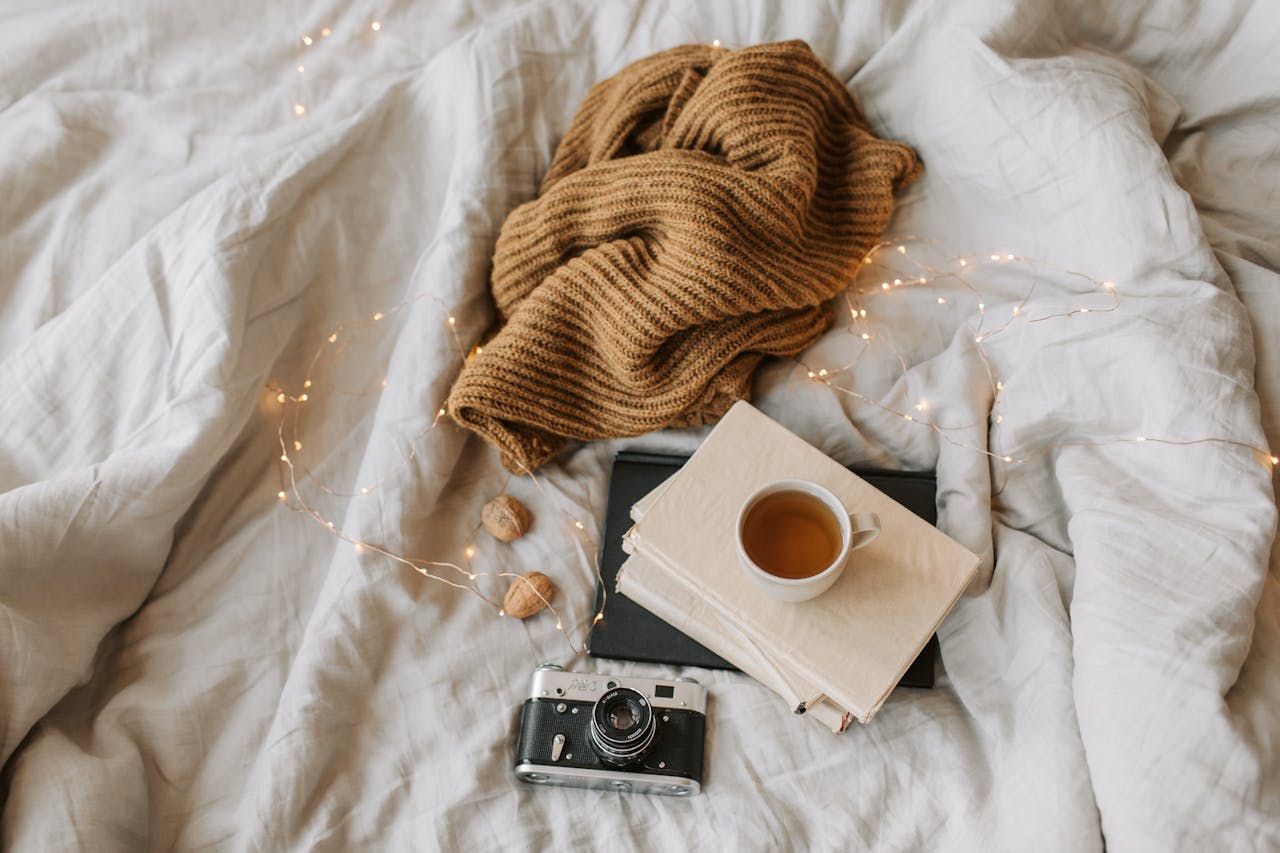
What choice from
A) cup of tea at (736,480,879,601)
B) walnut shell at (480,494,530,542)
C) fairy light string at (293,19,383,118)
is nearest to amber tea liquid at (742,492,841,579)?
cup of tea at (736,480,879,601)

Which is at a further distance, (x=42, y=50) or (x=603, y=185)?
(x=42, y=50)

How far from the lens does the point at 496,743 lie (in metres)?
0.69

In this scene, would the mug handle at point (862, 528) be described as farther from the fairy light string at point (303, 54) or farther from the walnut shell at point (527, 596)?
the fairy light string at point (303, 54)

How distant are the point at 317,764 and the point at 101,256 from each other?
0.53m

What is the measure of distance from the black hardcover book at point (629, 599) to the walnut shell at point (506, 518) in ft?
0.24

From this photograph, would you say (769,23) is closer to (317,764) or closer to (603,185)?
(603,185)

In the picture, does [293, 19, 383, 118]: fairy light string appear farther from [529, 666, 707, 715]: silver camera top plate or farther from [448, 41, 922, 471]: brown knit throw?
[529, 666, 707, 715]: silver camera top plate

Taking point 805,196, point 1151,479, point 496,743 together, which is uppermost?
point 805,196

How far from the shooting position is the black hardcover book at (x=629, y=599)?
0.73m

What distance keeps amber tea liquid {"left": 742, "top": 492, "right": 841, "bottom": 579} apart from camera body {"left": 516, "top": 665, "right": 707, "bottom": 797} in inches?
4.7

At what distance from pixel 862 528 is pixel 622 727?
23cm

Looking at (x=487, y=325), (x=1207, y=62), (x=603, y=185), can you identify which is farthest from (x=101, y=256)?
(x=1207, y=62)

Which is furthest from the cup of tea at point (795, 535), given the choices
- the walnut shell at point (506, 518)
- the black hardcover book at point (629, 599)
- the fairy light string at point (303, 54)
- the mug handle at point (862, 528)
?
the fairy light string at point (303, 54)

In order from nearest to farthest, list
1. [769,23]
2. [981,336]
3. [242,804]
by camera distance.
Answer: [242,804] → [981,336] → [769,23]
